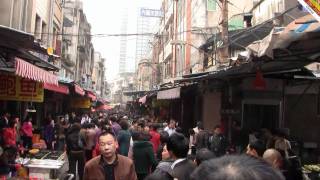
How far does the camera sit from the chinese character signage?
11834 millimetres

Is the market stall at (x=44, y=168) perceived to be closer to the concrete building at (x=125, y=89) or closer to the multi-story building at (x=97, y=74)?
the multi-story building at (x=97, y=74)

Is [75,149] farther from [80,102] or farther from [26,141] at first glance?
[80,102]

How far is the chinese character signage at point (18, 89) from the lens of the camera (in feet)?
38.8

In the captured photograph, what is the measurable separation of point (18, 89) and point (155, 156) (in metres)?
4.85

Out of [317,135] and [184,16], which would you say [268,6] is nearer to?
[317,135]

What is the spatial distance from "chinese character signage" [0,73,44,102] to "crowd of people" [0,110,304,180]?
147cm

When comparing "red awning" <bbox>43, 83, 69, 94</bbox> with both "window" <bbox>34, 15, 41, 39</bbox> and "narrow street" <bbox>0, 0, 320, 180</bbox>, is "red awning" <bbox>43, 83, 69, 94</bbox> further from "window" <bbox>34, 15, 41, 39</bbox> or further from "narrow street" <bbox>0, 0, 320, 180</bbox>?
"window" <bbox>34, 15, 41, 39</bbox>

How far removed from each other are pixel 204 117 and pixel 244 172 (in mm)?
20107

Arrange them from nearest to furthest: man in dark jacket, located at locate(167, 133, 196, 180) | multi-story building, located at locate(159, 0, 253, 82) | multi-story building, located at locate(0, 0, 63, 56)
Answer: man in dark jacket, located at locate(167, 133, 196, 180), multi-story building, located at locate(0, 0, 63, 56), multi-story building, located at locate(159, 0, 253, 82)

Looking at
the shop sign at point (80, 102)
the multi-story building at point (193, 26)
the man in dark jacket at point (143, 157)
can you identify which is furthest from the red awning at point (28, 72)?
the shop sign at point (80, 102)

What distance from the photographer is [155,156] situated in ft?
30.3

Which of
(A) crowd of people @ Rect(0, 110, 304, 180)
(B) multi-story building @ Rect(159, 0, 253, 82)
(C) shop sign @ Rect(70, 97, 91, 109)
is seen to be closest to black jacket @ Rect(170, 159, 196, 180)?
(A) crowd of people @ Rect(0, 110, 304, 180)

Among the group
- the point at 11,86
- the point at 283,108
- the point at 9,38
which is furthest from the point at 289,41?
the point at 283,108

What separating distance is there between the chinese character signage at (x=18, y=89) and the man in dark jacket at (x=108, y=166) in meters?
7.14
